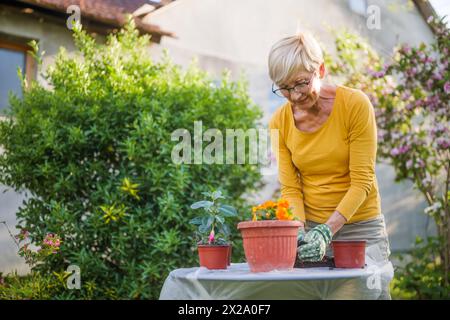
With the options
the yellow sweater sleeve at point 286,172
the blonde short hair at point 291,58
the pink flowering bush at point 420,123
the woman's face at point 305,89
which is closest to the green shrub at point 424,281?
the pink flowering bush at point 420,123

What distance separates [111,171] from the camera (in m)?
4.96

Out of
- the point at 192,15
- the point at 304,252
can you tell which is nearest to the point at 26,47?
the point at 192,15

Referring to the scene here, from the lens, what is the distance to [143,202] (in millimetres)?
4762

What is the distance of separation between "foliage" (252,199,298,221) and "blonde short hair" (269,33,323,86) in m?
0.47

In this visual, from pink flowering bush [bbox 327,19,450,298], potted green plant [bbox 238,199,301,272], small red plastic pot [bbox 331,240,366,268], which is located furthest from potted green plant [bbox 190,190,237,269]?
pink flowering bush [bbox 327,19,450,298]

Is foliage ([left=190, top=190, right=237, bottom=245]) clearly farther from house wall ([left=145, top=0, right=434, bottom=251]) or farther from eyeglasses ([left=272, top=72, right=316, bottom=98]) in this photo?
house wall ([left=145, top=0, right=434, bottom=251])

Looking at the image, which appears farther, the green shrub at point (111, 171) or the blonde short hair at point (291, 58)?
the green shrub at point (111, 171)

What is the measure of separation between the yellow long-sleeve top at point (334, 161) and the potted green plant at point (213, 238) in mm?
355

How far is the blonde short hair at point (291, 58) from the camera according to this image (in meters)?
2.21

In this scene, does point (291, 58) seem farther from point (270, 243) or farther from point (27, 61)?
point (27, 61)

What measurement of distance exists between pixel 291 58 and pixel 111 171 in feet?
9.96

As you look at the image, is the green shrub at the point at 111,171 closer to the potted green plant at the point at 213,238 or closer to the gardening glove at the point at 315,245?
the potted green plant at the point at 213,238

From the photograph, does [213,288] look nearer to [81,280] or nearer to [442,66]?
[81,280]
